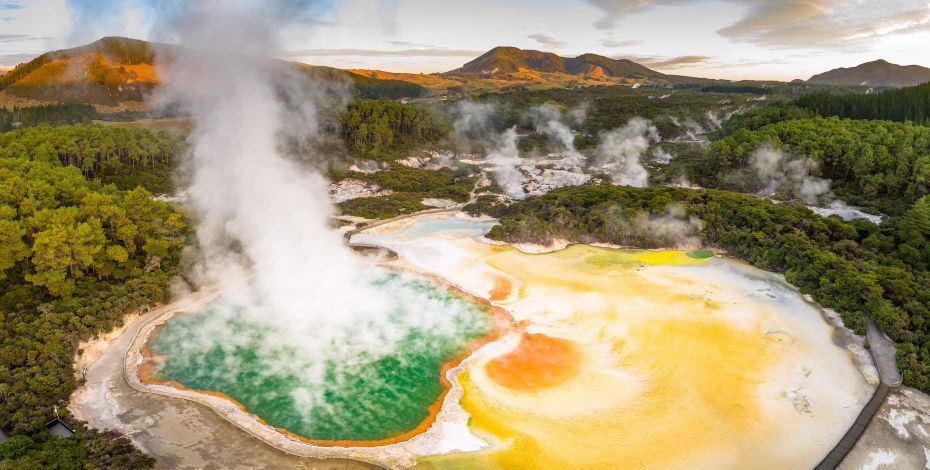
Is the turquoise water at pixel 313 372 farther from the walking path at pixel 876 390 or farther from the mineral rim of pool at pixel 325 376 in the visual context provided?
the walking path at pixel 876 390

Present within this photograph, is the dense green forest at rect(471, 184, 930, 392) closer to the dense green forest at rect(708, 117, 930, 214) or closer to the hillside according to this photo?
the dense green forest at rect(708, 117, 930, 214)

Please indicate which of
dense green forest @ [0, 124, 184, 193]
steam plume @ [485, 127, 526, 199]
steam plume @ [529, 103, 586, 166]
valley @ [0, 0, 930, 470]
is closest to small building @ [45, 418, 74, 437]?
valley @ [0, 0, 930, 470]

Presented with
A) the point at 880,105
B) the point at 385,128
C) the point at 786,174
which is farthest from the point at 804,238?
the point at 385,128

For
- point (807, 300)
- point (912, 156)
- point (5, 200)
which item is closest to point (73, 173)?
point (5, 200)

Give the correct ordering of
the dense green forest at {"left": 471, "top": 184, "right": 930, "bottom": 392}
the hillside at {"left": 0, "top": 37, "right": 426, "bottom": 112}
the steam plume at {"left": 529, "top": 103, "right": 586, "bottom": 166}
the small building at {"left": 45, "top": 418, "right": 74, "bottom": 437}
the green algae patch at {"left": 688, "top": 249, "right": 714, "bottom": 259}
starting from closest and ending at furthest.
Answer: the small building at {"left": 45, "top": 418, "right": 74, "bottom": 437}
the dense green forest at {"left": 471, "top": 184, "right": 930, "bottom": 392}
the green algae patch at {"left": 688, "top": 249, "right": 714, "bottom": 259}
the steam plume at {"left": 529, "top": 103, "right": 586, "bottom": 166}
the hillside at {"left": 0, "top": 37, "right": 426, "bottom": 112}

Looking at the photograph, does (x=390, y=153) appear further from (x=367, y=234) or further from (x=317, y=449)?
(x=317, y=449)

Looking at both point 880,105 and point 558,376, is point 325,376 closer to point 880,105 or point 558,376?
point 558,376
